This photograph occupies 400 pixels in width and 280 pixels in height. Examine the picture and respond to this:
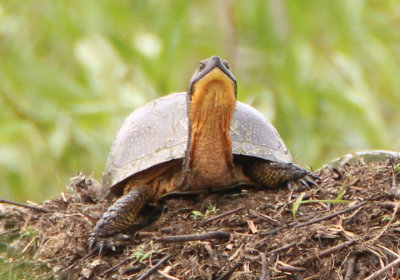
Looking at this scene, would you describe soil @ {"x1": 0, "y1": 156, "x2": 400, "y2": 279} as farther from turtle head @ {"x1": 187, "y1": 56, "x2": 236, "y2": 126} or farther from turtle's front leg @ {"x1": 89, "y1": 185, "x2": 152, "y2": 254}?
→ turtle head @ {"x1": 187, "y1": 56, "x2": 236, "y2": 126}

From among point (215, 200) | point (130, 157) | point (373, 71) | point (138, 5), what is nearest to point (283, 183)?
point (215, 200)

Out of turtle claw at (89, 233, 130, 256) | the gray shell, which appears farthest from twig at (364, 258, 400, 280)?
the gray shell

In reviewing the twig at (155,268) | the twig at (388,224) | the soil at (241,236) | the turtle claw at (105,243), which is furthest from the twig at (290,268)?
A: the turtle claw at (105,243)

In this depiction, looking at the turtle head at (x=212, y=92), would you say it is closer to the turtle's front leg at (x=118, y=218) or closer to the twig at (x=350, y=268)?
the turtle's front leg at (x=118, y=218)

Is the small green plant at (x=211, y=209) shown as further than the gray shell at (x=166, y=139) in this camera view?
No

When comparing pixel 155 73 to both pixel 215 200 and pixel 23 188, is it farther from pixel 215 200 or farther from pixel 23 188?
pixel 215 200

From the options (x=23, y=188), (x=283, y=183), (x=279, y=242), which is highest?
(x=23, y=188)

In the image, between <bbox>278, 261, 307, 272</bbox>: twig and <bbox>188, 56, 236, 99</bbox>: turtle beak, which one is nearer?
<bbox>278, 261, 307, 272</bbox>: twig
